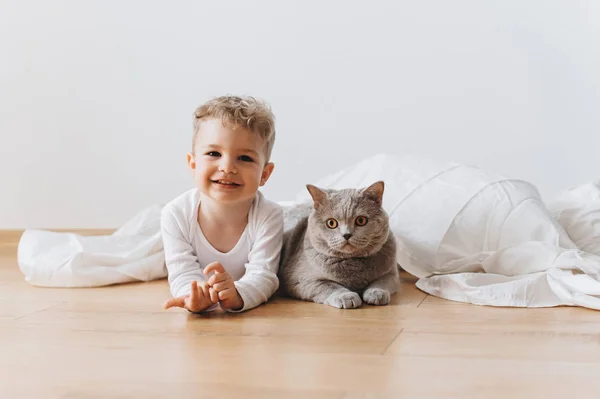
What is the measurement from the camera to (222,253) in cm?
195

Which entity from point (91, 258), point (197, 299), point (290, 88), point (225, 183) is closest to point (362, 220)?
point (225, 183)

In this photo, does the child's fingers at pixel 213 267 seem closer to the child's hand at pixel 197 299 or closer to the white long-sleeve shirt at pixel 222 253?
the child's hand at pixel 197 299

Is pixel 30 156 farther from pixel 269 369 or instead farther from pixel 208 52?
pixel 269 369

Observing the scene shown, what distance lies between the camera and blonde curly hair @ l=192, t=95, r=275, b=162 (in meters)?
1.83

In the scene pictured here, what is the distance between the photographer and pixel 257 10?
3.08 m

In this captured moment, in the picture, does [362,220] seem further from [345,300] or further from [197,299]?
[197,299]

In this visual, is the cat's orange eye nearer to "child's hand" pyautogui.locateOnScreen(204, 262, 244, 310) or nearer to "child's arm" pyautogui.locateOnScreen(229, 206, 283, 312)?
"child's arm" pyautogui.locateOnScreen(229, 206, 283, 312)

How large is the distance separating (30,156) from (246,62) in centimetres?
105

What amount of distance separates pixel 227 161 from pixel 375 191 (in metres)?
0.38

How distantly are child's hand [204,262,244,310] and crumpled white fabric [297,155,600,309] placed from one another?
56 centimetres

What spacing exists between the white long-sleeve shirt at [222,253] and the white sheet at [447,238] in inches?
14.4

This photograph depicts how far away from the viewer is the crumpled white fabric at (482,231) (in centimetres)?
185

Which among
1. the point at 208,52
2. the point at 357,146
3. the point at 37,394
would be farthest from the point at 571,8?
the point at 37,394

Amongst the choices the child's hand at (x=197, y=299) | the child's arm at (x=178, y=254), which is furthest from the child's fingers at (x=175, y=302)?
the child's arm at (x=178, y=254)
